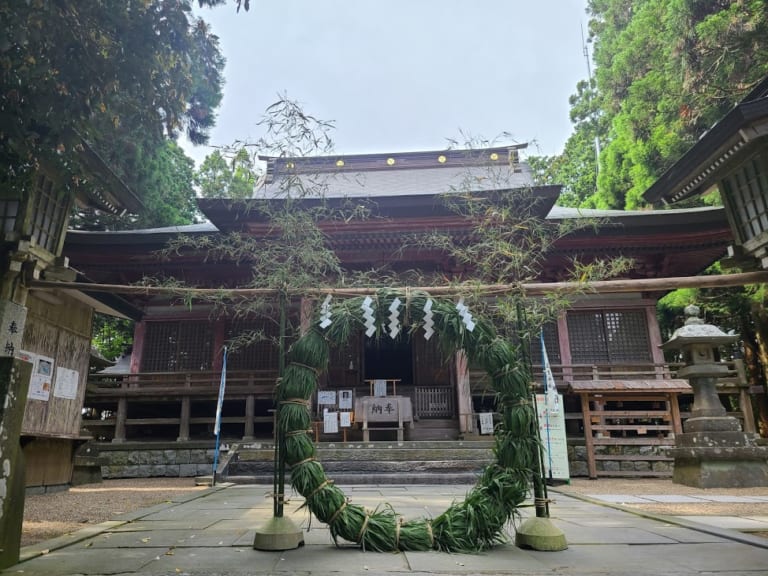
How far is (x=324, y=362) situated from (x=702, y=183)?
5.43 m

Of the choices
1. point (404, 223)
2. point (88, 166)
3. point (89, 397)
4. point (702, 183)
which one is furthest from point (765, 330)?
point (89, 397)

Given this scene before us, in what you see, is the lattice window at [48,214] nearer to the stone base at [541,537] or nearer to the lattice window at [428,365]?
the stone base at [541,537]

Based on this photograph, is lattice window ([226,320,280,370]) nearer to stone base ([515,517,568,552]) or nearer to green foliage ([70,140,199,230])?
green foliage ([70,140,199,230])

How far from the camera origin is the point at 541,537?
3.92m

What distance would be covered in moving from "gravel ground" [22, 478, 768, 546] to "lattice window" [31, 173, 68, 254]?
332 cm

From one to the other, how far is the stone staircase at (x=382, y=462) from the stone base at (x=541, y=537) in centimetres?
517

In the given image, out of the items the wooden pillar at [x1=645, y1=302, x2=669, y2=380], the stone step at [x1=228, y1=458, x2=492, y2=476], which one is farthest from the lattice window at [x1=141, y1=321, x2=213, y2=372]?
the wooden pillar at [x1=645, y1=302, x2=669, y2=380]

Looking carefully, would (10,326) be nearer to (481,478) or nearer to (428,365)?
(481,478)

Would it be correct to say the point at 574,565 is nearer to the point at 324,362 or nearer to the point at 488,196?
the point at 324,362

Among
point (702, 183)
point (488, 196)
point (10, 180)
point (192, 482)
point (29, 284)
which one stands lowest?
point (192, 482)

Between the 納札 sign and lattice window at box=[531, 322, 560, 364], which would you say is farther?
lattice window at box=[531, 322, 560, 364]

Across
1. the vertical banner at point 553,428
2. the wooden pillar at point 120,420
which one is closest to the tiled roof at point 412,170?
the wooden pillar at point 120,420

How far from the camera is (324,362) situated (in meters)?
4.42

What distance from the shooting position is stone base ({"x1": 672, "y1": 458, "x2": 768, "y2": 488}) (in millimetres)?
8367
